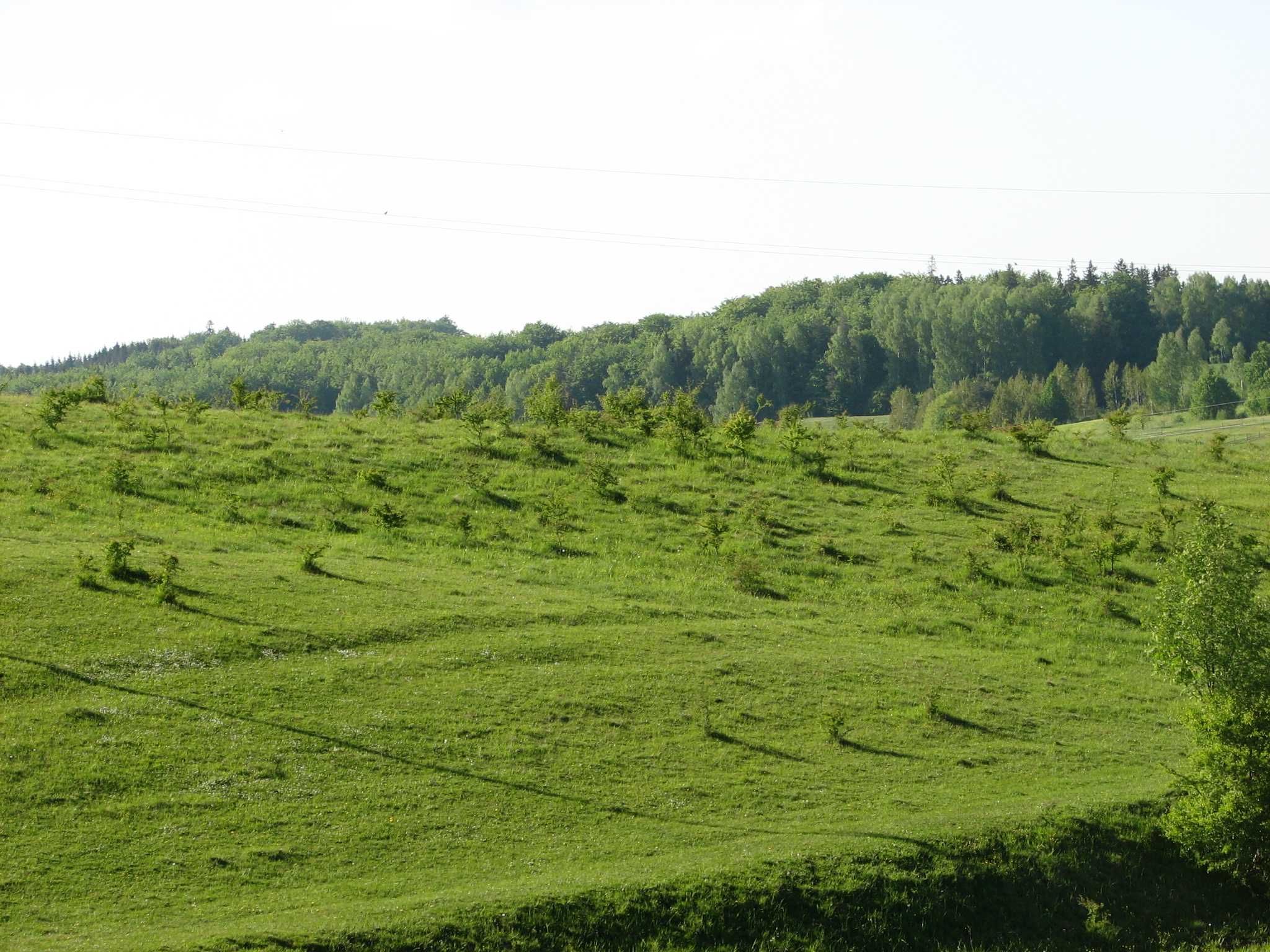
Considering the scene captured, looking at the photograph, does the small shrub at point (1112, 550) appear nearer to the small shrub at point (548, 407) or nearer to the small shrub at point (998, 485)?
the small shrub at point (998, 485)

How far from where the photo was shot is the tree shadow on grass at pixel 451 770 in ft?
73.5

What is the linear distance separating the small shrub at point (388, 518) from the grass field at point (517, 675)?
128 millimetres

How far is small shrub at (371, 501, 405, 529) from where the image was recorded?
136ft

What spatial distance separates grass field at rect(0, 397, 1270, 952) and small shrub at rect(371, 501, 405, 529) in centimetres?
13

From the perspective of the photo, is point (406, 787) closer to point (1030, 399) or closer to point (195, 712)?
point (195, 712)

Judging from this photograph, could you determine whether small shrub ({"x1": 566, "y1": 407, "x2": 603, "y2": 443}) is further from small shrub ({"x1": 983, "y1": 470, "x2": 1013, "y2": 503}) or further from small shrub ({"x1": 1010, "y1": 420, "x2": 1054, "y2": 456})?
small shrub ({"x1": 1010, "y1": 420, "x2": 1054, "y2": 456})

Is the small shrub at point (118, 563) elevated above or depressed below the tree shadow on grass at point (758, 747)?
above

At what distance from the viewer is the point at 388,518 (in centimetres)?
4141

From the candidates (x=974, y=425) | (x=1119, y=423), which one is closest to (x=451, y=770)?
(x=974, y=425)

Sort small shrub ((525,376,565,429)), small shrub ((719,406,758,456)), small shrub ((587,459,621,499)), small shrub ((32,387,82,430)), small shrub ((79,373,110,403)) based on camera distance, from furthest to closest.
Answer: small shrub ((525,376,565,429))
small shrub ((719,406,758,456))
small shrub ((79,373,110,403))
small shrub ((32,387,82,430))
small shrub ((587,459,621,499))

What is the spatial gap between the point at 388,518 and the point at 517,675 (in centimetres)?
1459

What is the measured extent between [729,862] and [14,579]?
785 inches

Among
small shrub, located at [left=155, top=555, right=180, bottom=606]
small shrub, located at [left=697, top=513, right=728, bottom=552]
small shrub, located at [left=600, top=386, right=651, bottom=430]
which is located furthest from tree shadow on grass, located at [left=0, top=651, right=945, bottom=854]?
small shrub, located at [left=600, top=386, right=651, bottom=430]

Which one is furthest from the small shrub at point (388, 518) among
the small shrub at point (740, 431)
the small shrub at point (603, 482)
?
the small shrub at point (740, 431)
